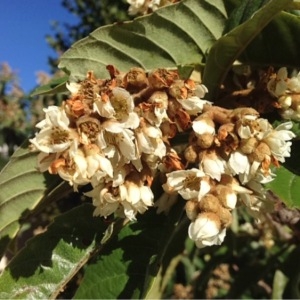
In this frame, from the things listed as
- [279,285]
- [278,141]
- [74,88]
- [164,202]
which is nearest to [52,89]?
[74,88]

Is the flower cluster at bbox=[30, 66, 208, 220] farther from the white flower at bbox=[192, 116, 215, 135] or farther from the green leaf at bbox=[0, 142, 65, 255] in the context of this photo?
the green leaf at bbox=[0, 142, 65, 255]

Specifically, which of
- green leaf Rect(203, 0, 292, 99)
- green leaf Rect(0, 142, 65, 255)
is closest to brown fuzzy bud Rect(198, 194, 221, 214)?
green leaf Rect(203, 0, 292, 99)

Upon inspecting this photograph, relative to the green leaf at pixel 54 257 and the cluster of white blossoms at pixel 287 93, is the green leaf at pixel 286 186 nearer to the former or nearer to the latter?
the cluster of white blossoms at pixel 287 93

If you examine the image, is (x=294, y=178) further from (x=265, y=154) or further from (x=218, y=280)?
(x=218, y=280)

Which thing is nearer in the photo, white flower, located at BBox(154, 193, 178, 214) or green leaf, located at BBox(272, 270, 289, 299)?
white flower, located at BBox(154, 193, 178, 214)

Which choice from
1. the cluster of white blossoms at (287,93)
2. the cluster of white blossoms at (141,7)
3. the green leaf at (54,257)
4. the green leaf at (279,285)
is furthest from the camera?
the green leaf at (279,285)

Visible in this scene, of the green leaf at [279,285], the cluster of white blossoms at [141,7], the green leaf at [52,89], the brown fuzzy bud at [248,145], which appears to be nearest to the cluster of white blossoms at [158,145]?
the brown fuzzy bud at [248,145]
